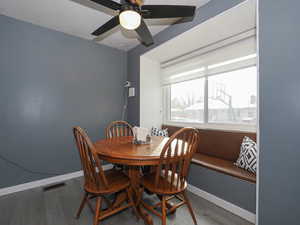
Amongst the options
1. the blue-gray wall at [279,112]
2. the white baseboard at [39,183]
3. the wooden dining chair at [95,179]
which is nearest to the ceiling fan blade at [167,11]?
the blue-gray wall at [279,112]

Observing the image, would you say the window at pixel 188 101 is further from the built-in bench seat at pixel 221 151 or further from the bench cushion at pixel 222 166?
the bench cushion at pixel 222 166

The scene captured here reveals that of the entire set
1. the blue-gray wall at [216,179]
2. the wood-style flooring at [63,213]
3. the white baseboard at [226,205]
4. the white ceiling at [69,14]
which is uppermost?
the white ceiling at [69,14]

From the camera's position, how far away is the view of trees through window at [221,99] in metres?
1.97

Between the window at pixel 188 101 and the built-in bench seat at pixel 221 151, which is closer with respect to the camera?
the built-in bench seat at pixel 221 151

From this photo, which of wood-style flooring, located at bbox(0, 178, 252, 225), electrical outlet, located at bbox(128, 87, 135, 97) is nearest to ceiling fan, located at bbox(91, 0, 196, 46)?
electrical outlet, located at bbox(128, 87, 135, 97)

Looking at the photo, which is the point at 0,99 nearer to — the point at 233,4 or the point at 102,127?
the point at 102,127

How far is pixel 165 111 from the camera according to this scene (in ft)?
10.5

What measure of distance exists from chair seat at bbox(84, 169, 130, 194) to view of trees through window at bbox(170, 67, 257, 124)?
5.63 ft

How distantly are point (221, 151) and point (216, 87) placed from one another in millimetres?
1038

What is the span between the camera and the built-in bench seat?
1654 millimetres

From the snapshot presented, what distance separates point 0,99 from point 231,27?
3.26 m

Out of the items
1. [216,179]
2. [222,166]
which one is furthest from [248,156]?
[216,179]

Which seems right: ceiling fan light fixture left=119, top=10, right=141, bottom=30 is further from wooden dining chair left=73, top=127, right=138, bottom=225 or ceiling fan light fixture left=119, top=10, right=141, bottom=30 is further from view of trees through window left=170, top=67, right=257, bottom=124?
view of trees through window left=170, top=67, right=257, bottom=124

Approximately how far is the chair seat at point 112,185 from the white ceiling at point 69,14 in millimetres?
1996
